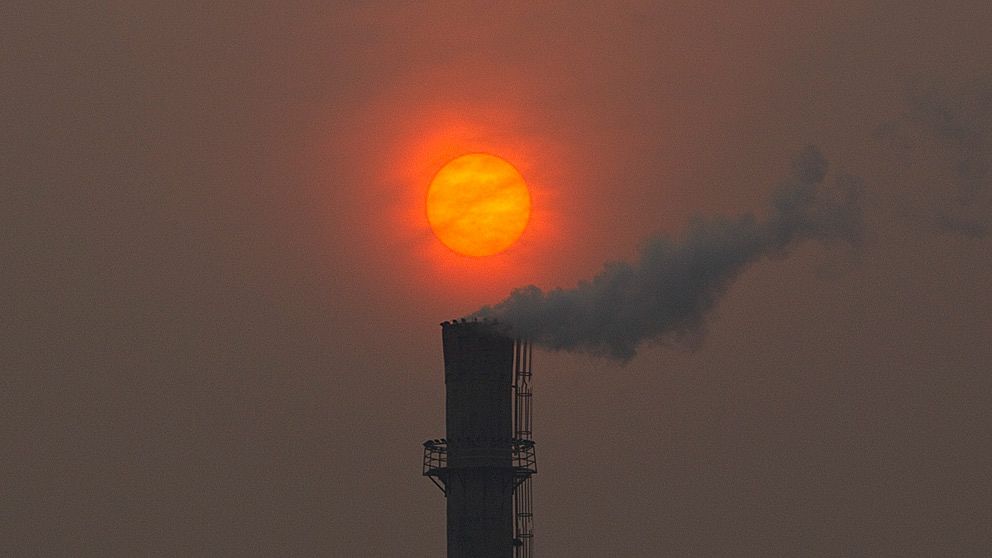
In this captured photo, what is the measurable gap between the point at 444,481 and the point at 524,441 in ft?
12.0

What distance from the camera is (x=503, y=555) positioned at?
157000 millimetres

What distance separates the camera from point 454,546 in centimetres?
15712

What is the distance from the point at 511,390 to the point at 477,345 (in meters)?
2.63

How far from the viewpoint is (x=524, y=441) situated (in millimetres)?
158250

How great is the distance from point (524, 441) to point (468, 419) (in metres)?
2.71

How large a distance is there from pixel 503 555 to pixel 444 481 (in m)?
3.90

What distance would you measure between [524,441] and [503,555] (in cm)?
480

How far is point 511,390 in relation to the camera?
158000 millimetres

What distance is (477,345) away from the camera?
15675cm

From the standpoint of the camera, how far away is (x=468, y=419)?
157125 millimetres

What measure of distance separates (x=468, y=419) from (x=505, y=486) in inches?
124

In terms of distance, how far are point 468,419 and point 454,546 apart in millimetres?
5172
